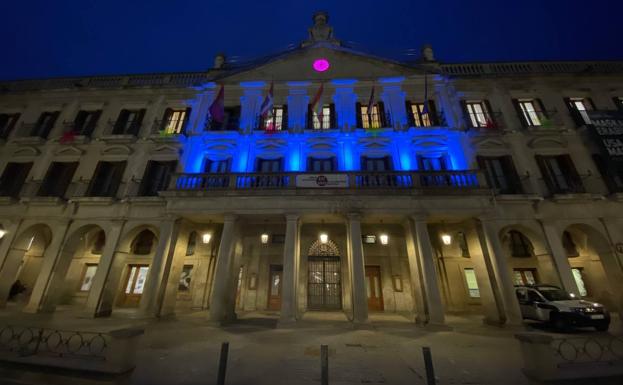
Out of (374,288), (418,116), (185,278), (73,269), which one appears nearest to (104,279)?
(185,278)

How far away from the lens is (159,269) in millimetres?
11531

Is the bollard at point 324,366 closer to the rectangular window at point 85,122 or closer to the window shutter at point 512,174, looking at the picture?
the window shutter at point 512,174

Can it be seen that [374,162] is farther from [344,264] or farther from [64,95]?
[64,95]

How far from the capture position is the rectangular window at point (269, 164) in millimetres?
14403

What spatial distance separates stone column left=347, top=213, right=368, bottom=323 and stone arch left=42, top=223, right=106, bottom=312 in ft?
45.9

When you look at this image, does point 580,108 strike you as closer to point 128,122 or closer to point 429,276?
point 429,276

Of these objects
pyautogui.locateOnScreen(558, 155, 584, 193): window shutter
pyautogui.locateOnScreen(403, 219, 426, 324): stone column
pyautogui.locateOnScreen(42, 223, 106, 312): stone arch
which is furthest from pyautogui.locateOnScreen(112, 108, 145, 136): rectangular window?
pyautogui.locateOnScreen(558, 155, 584, 193): window shutter

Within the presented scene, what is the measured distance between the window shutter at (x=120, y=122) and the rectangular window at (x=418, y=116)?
19.0 m

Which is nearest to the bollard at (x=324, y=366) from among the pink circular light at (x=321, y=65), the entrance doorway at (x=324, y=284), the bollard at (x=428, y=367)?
the bollard at (x=428, y=367)

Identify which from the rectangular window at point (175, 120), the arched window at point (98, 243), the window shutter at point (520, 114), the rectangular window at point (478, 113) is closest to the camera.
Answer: the window shutter at point (520, 114)

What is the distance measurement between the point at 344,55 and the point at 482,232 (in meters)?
13.6

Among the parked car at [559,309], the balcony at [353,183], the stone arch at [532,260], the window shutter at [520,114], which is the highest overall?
the window shutter at [520,114]

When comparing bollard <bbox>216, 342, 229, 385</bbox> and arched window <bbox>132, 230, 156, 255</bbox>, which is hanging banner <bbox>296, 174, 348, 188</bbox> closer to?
bollard <bbox>216, 342, 229, 385</bbox>

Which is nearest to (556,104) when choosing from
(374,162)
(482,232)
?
(482,232)
